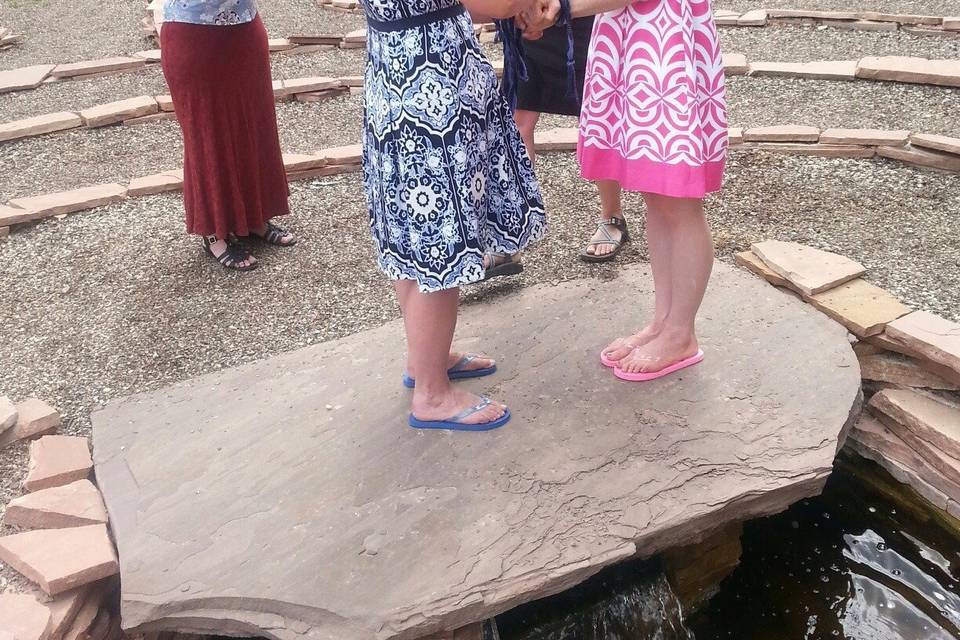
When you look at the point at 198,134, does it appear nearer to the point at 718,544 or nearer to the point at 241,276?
the point at 241,276

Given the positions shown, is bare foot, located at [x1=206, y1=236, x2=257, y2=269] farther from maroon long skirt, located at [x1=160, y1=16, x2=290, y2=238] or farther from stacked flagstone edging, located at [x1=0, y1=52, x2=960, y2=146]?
stacked flagstone edging, located at [x1=0, y1=52, x2=960, y2=146]

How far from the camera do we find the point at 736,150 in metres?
5.00

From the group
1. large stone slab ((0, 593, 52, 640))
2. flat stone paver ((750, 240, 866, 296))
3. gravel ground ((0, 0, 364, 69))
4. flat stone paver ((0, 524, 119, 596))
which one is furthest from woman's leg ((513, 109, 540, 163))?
gravel ground ((0, 0, 364, 69))

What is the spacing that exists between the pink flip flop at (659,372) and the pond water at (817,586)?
1.98 ft

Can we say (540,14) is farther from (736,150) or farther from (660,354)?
(736,150)

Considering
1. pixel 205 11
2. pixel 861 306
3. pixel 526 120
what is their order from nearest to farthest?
1. pixel 861 306
2. pixel 205 11
3. pixel 526 120

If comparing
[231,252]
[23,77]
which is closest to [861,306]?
[231,252]

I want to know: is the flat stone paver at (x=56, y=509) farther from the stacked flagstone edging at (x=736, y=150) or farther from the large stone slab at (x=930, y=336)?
the large stone slab at (x=930, y=336)

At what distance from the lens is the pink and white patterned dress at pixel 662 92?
2350 millimetres

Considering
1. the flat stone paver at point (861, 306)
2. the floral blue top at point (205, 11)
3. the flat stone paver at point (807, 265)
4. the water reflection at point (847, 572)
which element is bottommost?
the water reflection at point (847, 572)

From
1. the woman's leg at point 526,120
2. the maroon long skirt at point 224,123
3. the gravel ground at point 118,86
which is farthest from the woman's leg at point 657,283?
the gravel ground at point 118,86

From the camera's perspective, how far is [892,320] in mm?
3119

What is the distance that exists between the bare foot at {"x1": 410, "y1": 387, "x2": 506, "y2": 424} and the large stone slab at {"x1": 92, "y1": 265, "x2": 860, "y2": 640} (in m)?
0.06

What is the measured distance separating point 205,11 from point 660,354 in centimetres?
243
